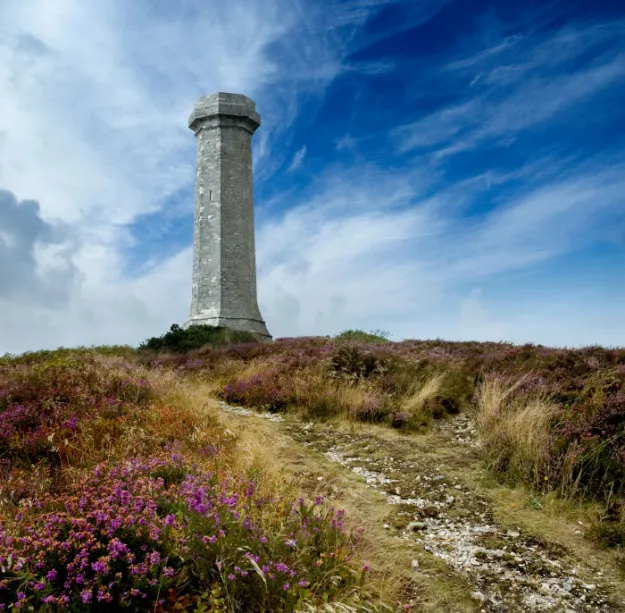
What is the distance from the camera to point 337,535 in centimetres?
411

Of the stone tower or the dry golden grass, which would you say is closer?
the dry golden grass

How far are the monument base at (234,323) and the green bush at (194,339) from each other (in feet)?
4.49

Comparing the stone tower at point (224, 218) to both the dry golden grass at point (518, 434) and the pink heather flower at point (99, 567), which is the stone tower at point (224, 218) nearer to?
the dry golden grass at point (518, 434)

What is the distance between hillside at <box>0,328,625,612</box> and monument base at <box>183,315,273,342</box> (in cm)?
1541

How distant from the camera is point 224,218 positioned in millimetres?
28609

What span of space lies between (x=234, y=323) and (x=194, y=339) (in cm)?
456

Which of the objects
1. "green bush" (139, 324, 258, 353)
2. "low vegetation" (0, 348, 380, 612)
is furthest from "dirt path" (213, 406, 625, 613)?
"green bush" (139, 324, 258, 353)

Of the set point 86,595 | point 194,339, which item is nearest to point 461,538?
point 86,595

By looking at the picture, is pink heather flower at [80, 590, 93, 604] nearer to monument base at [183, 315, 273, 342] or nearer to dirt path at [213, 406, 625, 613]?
dirt path at [213, 406, 625, 613]

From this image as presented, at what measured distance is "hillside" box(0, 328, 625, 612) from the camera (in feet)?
11.1

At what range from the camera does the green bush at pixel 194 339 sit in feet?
74.8

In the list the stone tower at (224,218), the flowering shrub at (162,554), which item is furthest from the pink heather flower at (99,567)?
the stone tower at (224,218)

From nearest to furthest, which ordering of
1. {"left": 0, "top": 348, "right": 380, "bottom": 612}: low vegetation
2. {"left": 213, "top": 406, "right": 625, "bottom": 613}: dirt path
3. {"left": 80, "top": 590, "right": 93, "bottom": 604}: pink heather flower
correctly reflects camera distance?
{"left": 80, "top": 590, "right": 93, "bottom": 604}: pink heather flower < {"left": 0, "top": 348, "right": 380, "bottom": 612}: low vegetation < {"left": 213, "top": 406, "right": 625, "bottom": 613}: dirt path

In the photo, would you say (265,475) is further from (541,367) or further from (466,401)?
(541,367)
